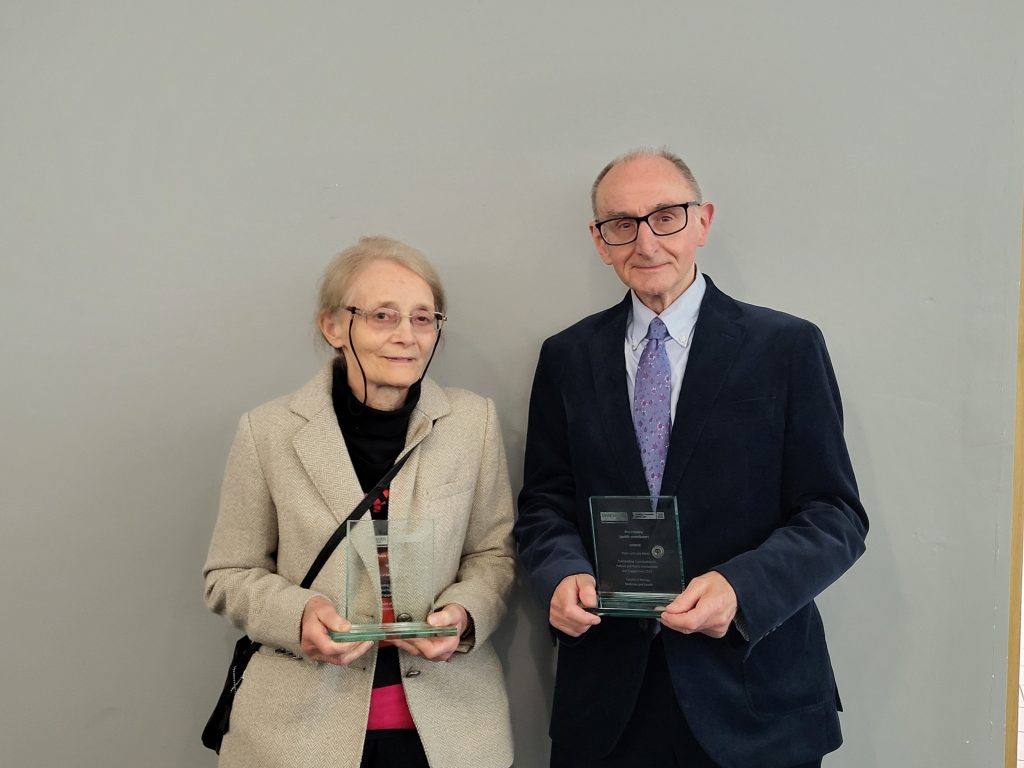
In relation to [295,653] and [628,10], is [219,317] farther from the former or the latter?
[628,10]

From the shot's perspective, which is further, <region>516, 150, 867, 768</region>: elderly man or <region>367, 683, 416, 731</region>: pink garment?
<region>367, 683, 416, 731</region>: pink garment

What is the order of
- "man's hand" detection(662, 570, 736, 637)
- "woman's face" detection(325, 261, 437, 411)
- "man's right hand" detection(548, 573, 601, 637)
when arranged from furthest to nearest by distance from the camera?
"woman's face" detection(325, 261, 437, 411) → "man's right hand" detection(548, 573, 601, 637) → "man's hand" detection(662, 570, 736, 637)

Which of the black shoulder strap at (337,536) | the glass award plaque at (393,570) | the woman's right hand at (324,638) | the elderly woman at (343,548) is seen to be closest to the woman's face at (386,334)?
the elderly woman at (343,548)

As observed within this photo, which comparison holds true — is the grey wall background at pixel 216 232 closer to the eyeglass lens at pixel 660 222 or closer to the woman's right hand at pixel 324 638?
the eyeglass lens at pixel 660 222

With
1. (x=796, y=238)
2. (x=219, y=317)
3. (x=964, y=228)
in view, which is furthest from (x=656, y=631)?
(x=219, y=317)

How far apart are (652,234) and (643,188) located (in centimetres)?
10

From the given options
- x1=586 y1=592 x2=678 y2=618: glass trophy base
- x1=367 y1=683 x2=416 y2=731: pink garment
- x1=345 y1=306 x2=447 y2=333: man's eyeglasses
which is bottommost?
x1=367 y1=683 x2=416 y2=731: pink garment

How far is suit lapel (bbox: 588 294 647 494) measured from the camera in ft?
6.59

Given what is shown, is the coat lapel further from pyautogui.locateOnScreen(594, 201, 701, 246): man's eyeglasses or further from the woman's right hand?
pyautogui.locateOnScreen(594, 201, 701, 246): man's eyeglasses

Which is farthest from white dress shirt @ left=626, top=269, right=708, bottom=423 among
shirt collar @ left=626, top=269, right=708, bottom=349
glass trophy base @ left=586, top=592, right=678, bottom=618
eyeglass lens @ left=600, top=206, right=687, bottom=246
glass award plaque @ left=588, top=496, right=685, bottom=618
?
glass trophy base @ left=586, top=592, right=678, bottom=618

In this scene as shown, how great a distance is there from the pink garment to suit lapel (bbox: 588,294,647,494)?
0.65 metres

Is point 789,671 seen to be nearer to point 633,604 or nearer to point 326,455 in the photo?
point 633,604

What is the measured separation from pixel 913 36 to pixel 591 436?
1312 millimetres

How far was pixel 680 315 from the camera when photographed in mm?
2078
